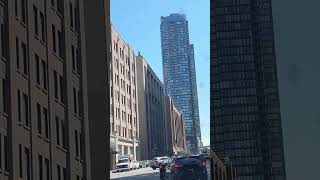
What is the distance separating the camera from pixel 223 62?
85938 mm

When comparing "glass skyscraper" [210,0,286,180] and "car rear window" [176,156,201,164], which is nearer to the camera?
"car rear window" [176,156,201,164]

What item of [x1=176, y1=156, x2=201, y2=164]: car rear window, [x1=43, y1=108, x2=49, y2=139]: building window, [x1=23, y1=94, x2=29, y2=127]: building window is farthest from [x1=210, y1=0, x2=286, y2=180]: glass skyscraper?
[x1=23, y1=94, x2=29, y2=127]: building window

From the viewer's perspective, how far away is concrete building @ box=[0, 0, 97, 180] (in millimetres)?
32469

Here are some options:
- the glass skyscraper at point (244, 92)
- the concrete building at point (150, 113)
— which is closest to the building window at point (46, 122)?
the glass skyscraper at point (244, 92)

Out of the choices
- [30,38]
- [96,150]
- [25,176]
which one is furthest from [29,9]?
[96,150]

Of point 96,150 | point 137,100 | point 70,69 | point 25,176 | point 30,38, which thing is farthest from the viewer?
point 137,100

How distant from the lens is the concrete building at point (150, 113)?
14150 centimetres

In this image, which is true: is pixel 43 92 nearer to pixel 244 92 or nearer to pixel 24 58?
pixel 24 58

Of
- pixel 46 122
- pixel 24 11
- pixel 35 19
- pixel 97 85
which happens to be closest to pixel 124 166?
pixel 97 85

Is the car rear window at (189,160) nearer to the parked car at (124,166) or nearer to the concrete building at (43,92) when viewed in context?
Answer: the concrete building at (43,92)

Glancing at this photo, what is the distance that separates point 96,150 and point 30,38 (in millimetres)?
16293

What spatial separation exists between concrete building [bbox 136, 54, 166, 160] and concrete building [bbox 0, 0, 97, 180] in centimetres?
8986

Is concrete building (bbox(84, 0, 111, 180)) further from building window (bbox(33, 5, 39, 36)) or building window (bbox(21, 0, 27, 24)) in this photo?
building window (bbox(21, 0, 27, 24))

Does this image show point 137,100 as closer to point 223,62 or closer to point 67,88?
point 223,62
